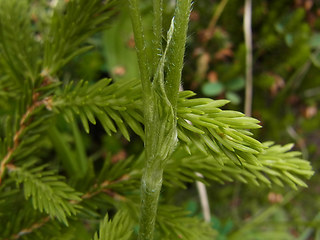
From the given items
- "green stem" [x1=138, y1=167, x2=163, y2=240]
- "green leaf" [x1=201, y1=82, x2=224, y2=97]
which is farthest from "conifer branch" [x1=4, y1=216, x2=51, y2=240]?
"green leaf" [x1=201, y1=82, x2=224, y2=97]

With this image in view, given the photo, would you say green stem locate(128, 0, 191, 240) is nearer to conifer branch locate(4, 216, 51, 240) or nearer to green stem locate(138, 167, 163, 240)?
green stem locate(138, 167, 163, 240)

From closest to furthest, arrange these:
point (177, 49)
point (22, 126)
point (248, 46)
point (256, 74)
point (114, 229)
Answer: point (177, 49)
point (114, 229)
point (22, 126)
point (248, 46)
point (256, 74)

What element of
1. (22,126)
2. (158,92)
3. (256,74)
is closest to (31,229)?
(22,126)

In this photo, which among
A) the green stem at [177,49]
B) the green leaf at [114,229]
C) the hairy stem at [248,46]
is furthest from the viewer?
the hairy stem at [248,46]

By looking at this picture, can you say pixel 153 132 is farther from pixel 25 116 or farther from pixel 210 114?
pixel 25 116

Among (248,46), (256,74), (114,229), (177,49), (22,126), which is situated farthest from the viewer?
(256,74)

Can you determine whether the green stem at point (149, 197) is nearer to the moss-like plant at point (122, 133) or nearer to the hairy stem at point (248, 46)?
the moss-like plant at point (122, 133)

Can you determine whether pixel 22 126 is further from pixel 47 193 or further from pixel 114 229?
pixel 114 229

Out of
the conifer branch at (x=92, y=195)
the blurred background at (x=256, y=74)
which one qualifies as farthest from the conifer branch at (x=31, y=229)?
the blurred background at (x=256, y=74)
